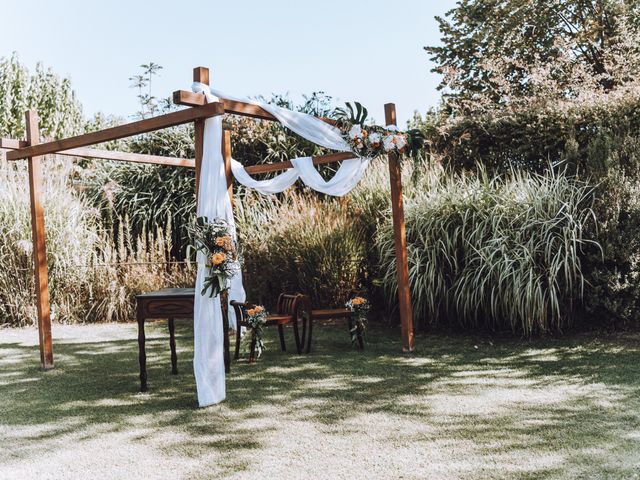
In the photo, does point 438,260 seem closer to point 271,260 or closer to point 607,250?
point 607,250

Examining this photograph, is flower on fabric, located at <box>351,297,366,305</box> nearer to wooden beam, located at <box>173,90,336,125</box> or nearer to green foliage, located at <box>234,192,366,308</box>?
green foliage, located at <box>234,192,366,308</box>

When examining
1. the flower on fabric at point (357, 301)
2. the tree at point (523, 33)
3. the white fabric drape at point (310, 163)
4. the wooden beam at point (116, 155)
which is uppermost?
the tree at point (523, 33)

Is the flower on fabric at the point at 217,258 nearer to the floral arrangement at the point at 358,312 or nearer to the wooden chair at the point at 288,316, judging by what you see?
the wooden chair at the point at 288,316

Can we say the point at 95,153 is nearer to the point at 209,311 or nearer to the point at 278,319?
the point at 278,319

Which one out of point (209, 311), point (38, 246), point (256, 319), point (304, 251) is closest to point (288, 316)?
point (256, 319)

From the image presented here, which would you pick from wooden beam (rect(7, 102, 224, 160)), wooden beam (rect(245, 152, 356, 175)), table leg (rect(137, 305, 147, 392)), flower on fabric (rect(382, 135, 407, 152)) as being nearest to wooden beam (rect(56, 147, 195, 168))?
wooden beam (rect(7, 102, 224, 160))

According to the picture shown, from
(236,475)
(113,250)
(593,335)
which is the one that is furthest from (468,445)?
(113,250)

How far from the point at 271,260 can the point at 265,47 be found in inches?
216

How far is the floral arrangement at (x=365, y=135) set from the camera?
5215 millimetres

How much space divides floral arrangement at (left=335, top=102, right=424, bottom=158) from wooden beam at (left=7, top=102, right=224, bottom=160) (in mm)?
1447

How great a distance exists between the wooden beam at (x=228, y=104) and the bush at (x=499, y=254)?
2332mm

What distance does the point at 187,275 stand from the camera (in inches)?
336

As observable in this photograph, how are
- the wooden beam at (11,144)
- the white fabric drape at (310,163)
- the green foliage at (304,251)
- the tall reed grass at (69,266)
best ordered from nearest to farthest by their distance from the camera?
the white fabric drape at (310,163) < the wooden beam at (11,144) < the green foliage at (304,251) < the tall reed grass at (69,266)

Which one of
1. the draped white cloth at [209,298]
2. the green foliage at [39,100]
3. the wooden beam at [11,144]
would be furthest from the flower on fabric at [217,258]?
the green foliage at [39,100]
